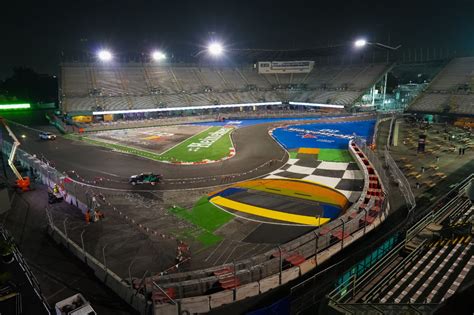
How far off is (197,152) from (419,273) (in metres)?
29.6

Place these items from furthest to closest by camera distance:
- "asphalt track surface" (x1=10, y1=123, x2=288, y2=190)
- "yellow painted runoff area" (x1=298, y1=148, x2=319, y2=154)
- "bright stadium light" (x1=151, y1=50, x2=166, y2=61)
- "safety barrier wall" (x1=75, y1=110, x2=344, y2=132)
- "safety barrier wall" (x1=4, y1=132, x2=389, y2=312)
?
"bright stadium light" (x1=151, y1=50, x2=166, y2=61) < "safety barrier wall" (x1=75, y1=110, x2=344, y2=132) < "yellow painted runoff area" (x1=298, y1=148, x2=319, y2=154) < "asphalt track surface" (x1=10, y1=123, x2=288, y2=190) < "safety barrier wall" (x1=4, y1=132, x2=389, y2=312)

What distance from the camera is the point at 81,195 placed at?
21516 mm

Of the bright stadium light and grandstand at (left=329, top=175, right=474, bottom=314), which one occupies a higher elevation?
the bright stadium light


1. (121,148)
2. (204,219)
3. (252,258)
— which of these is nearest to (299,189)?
(204,219)

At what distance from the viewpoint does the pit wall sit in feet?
38.1

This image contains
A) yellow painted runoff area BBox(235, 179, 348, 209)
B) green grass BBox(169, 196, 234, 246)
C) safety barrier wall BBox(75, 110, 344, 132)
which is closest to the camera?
green grass BBox(169, 196, 234, 246)

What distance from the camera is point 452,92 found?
62.1m

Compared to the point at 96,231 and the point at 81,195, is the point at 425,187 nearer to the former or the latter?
the point at 96,231

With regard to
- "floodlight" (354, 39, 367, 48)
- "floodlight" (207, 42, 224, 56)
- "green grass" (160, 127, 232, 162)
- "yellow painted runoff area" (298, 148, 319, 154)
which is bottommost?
"yellow painted runoff area" (298, 148, 319, 154)

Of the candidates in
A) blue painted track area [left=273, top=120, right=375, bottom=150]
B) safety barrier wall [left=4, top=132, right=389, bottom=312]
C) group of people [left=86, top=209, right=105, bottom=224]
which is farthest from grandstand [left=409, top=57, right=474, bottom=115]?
group of people [left=86, top=209, right=105, bottom=224]

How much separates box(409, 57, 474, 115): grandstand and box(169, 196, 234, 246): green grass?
5500 centimetres

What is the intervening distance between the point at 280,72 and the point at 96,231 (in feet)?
286

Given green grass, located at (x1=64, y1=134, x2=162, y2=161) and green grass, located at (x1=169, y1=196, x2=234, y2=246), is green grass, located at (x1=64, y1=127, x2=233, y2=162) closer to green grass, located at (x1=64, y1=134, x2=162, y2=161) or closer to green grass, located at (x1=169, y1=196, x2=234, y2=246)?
green grass, located at (x1=64, y1=134, x2=162, y2=161)

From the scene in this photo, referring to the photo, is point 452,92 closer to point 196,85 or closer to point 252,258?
point 196,85
